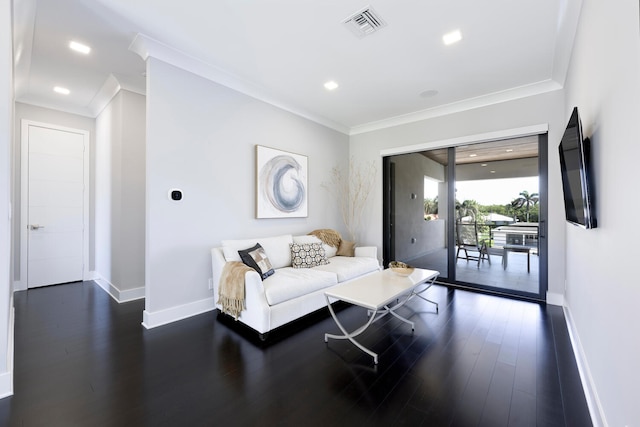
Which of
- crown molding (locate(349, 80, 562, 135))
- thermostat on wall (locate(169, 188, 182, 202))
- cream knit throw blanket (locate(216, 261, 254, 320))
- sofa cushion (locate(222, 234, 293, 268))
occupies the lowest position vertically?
cream knit throw blanket (locate(216, 261, 254, 320))

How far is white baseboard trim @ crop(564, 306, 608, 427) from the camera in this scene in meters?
1.49

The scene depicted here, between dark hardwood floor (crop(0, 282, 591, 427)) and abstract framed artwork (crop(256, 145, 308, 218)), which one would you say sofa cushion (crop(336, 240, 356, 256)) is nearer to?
abstract framed artwork (crop(256, 145, 308, 218))

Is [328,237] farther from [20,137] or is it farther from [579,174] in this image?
[20,137]

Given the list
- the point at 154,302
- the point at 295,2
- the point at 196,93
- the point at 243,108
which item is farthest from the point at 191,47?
the point at 154,302

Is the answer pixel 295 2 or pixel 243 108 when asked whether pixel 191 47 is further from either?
pixel 295 2

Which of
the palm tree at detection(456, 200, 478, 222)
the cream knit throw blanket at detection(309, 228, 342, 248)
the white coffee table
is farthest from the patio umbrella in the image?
the cream knit throw blanket at detection(309, 228, 342, 248)

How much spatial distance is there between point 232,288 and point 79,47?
295cm

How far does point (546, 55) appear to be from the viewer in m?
2.88

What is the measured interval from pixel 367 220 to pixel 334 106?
84.3 inches

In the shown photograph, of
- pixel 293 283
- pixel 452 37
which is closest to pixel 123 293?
pixel 293 283

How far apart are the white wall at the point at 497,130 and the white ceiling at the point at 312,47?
0.60 feet

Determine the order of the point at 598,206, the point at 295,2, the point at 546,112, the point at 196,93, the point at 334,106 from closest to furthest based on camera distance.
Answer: the point at 598,206
the point at 295,2
the point at 196,93
the point at 546,112
the point at 334,106

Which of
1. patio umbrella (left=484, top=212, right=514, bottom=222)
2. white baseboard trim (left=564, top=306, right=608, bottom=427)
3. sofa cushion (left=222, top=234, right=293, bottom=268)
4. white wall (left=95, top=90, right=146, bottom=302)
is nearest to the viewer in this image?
white baseboard trim (left=564, top=306, right=608, bottom=427)

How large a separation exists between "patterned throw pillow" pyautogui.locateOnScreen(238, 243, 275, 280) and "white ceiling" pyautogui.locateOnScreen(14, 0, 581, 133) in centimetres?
214
